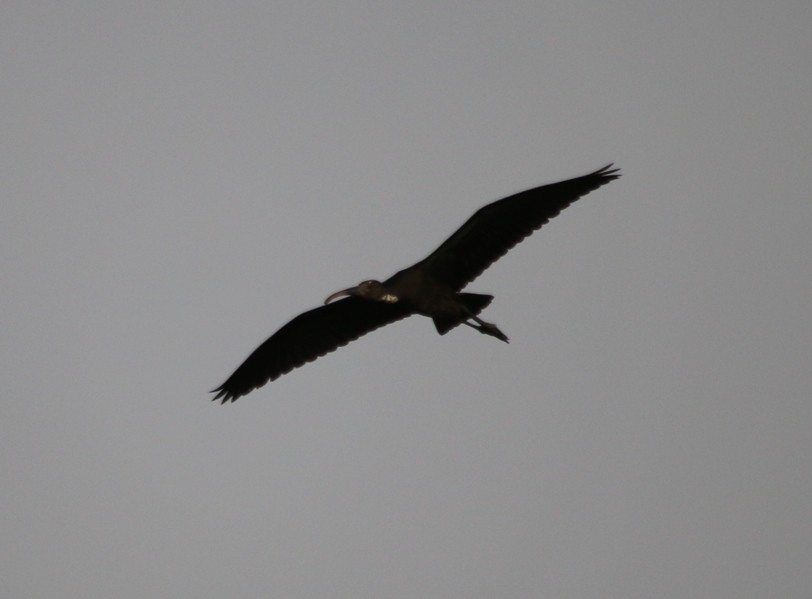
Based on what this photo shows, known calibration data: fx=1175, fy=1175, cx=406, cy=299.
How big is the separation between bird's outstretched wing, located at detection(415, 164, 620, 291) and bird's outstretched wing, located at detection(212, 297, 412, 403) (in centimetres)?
73

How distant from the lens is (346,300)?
12672 mm

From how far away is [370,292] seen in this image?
473 inches

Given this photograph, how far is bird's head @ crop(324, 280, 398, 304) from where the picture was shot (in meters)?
12.0

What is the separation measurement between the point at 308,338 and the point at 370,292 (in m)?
1.42

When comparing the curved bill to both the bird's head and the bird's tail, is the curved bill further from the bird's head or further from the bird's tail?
the bird's tail

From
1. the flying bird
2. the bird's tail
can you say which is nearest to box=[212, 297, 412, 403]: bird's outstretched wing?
the flying bird

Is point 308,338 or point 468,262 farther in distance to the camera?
point 308,338

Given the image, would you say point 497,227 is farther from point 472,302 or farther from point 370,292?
Answer: point 370,292

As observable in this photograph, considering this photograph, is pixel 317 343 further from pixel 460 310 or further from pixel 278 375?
pixel 460 310

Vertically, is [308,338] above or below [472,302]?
above

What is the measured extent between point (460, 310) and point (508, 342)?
0.58 meters

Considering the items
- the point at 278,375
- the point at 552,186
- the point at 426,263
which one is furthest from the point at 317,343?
the point at 552,186

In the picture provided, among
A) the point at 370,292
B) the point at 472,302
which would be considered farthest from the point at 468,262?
the point at 370,292

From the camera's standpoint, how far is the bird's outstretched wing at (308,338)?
1273 centimetres
